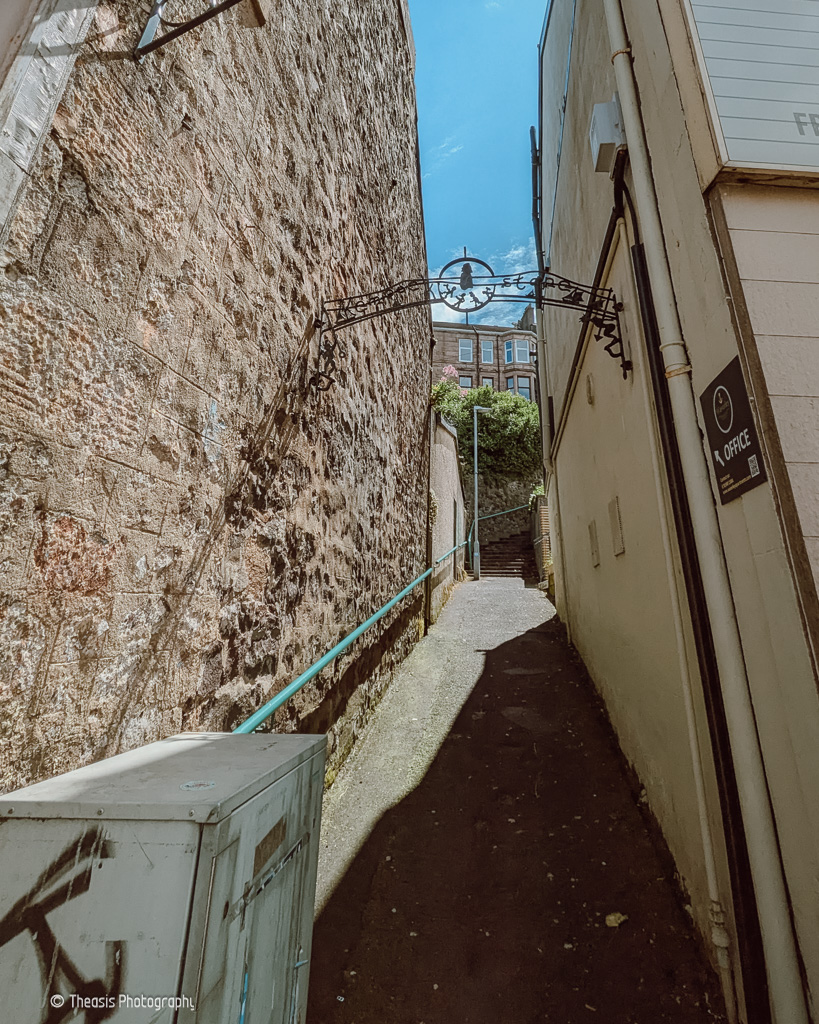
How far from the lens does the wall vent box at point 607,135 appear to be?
2779 millimetres

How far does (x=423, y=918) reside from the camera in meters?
2.38

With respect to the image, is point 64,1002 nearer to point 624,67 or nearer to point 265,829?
point 265,829

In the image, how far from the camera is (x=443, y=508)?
1006cm

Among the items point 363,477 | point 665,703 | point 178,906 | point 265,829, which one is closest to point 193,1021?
point 178,906

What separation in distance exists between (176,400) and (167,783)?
1270 mm

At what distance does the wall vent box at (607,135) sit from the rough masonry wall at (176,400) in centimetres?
173

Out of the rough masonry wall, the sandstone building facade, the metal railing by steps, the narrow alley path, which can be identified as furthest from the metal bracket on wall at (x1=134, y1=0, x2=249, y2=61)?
the sandstone building facade

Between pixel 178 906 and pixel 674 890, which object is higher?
pixel 178 906

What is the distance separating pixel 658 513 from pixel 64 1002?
2.67 m

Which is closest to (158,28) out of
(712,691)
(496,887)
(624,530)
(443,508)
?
(712,691)

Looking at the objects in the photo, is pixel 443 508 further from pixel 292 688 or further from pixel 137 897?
pixel 137 897

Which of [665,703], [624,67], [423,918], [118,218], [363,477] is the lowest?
[423,918]

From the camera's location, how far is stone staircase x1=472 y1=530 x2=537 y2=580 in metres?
15.4

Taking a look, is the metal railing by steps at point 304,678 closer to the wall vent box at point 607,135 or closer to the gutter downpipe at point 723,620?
the gutter downpipe at point 723,620
